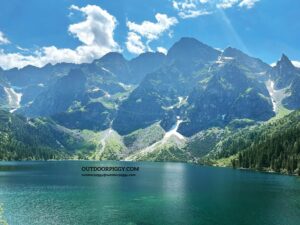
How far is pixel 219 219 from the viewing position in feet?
325

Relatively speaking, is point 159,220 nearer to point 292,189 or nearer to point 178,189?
point 178,189

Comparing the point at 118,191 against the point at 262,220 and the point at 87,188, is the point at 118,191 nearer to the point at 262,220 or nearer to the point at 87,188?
the point at 87,188

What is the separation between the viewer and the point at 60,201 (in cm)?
12719

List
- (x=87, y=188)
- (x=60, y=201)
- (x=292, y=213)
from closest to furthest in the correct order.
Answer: (x=292, y=213)
(x=60, y=201)
(x=87, y=188)

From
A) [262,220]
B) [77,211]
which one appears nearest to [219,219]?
[262,220]

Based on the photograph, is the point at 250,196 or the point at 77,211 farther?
the point at 250,196

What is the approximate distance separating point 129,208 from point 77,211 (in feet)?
50.8

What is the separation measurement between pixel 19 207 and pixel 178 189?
71.9 metres

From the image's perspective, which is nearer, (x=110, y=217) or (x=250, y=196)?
(x=110, y=217)

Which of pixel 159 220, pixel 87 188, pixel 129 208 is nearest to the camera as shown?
pixel 159 220

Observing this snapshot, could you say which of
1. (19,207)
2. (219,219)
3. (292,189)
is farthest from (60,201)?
(292,189)

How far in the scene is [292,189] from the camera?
160m

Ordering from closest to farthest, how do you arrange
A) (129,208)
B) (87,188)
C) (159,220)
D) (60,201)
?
(159,220)
(129,208)
(60,201)
(87,188)

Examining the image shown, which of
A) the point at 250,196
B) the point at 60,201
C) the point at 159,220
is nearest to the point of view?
the point at 159,220
